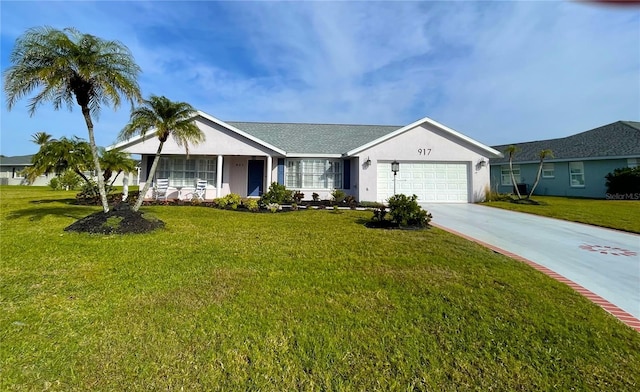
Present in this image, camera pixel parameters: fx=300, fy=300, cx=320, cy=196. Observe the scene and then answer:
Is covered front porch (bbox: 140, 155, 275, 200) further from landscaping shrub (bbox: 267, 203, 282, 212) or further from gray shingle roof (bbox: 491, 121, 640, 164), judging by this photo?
gray shingle roof (bbox: 491, 121, 640, 164)

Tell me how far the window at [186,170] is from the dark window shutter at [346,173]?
7.75 metres

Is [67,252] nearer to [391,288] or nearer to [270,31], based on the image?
[391,288]

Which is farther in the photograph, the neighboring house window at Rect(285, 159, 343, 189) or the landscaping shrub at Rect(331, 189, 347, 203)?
the neighboring house window at Rect(285, 159, 343, 189)

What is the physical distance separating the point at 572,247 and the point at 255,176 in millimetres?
15308

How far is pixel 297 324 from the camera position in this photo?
3.87 meters

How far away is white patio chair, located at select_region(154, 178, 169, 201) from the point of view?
1702 cm

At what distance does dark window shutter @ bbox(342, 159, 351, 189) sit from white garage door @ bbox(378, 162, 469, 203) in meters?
1.93

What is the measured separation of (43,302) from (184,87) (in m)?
15.9

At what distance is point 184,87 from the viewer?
57.7 ft

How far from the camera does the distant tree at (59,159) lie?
13.9 metres

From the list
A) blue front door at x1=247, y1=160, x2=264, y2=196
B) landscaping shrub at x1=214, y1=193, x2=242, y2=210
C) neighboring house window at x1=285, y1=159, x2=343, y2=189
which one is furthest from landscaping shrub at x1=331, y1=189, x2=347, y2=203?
landscaping shrub at x1=214, y1=193, x2=242, y2=210

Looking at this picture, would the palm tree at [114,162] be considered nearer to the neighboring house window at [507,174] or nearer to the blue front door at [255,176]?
the blue front door at [255,176]

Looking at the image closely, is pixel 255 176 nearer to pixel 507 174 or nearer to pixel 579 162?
pixel 507 174

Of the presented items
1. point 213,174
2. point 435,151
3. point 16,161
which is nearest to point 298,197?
point 213,174
